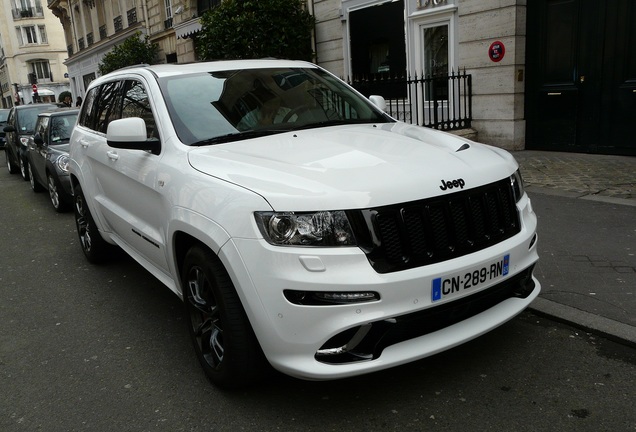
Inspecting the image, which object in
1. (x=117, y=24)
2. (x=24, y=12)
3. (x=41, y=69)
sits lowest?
(x=41, y=69)

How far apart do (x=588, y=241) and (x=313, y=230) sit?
3.74m

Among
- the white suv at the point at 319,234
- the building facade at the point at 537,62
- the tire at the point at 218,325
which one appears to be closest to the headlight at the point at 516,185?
the white suv at the point at 319,234

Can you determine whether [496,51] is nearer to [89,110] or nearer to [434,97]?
[434,97]

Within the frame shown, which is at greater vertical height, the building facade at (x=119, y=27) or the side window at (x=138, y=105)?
the building facade at (x=119, y=27)

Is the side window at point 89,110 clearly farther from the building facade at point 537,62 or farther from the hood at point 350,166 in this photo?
the building facade at point 537,62

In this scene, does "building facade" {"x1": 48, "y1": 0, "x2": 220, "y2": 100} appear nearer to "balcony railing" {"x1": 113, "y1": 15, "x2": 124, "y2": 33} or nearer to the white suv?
"balcony railing" {"x1": 113, "y1": 15, "x2": 124, "y2": 33}

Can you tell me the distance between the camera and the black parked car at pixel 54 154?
28.5 feet

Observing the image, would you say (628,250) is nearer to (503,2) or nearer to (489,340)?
(489,340)

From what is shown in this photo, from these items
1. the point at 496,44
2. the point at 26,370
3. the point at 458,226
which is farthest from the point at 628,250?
the point at 496,44

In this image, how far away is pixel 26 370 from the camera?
378 cm

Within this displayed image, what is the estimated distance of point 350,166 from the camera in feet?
9.98

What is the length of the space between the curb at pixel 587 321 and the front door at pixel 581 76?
20.7 feet

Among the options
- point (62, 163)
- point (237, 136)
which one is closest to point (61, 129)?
point (62, 163)

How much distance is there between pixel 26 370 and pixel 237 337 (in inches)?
67.7
